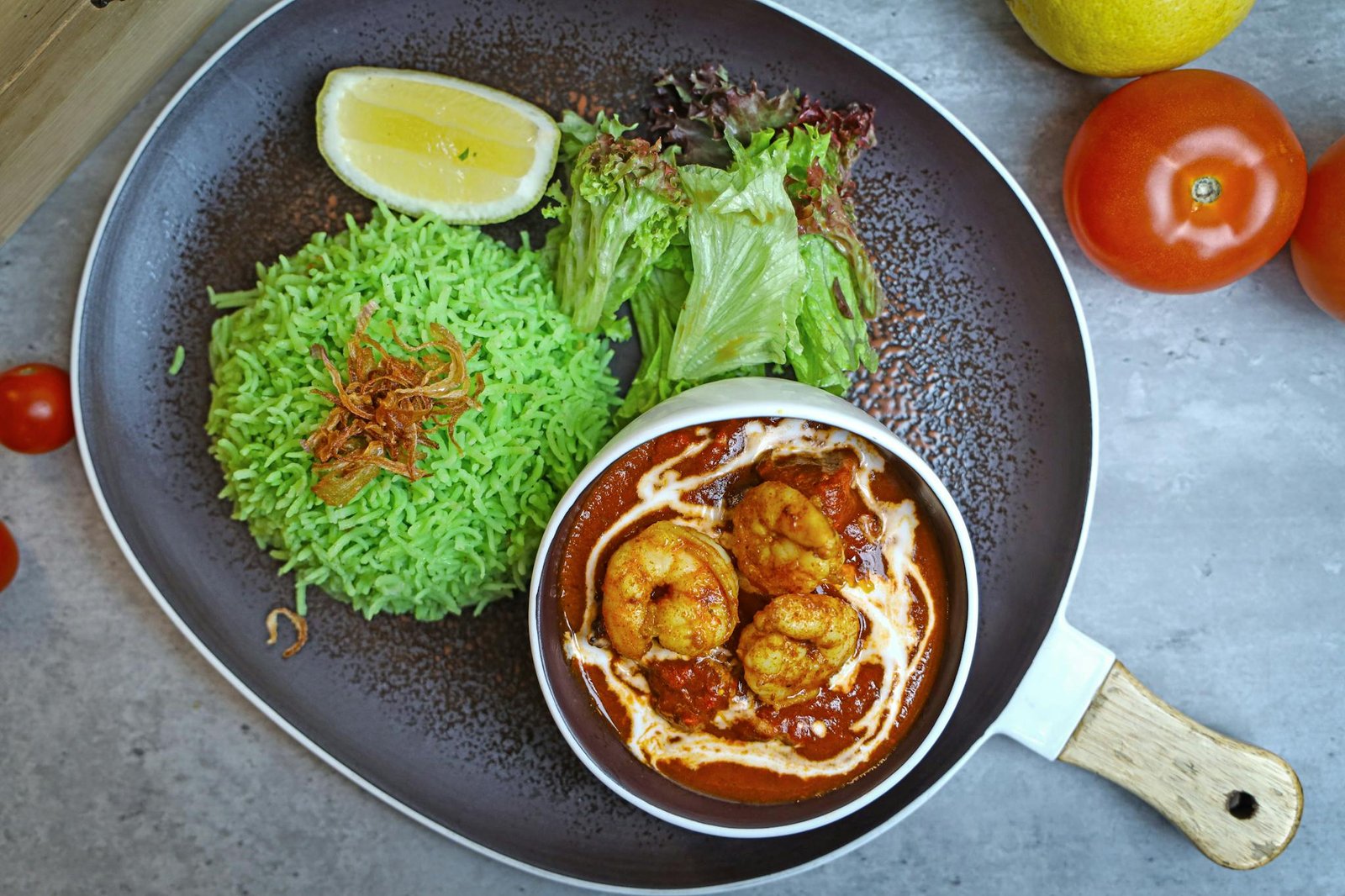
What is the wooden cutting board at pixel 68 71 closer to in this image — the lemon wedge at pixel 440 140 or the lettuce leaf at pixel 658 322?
the lemon wedge at pixel 440 140

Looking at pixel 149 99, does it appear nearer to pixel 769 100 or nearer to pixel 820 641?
pixel 769 100

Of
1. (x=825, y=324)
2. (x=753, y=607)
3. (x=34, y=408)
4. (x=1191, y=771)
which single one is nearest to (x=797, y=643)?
(x=753, y=607)

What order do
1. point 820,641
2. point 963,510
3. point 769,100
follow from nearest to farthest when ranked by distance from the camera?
1. point 820,641
2. point 769,100
3. point 963,510

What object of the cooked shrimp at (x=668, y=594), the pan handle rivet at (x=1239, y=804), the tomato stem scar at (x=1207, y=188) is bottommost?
the pan handle rivet at (x=1239, y=804)

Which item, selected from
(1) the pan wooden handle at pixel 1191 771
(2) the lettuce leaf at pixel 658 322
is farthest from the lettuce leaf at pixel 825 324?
(1) the pan wooden handle at pixel 1191 771

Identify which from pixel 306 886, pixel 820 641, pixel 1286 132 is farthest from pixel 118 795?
pixel 1286 132

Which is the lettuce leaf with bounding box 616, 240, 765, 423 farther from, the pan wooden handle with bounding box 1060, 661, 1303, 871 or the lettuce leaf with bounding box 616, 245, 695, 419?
the pan wooden handle with bounding box 1060, 661, 1303, 871

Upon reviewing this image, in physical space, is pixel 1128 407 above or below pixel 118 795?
above

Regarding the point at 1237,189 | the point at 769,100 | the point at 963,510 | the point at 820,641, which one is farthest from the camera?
the point at 963,510
